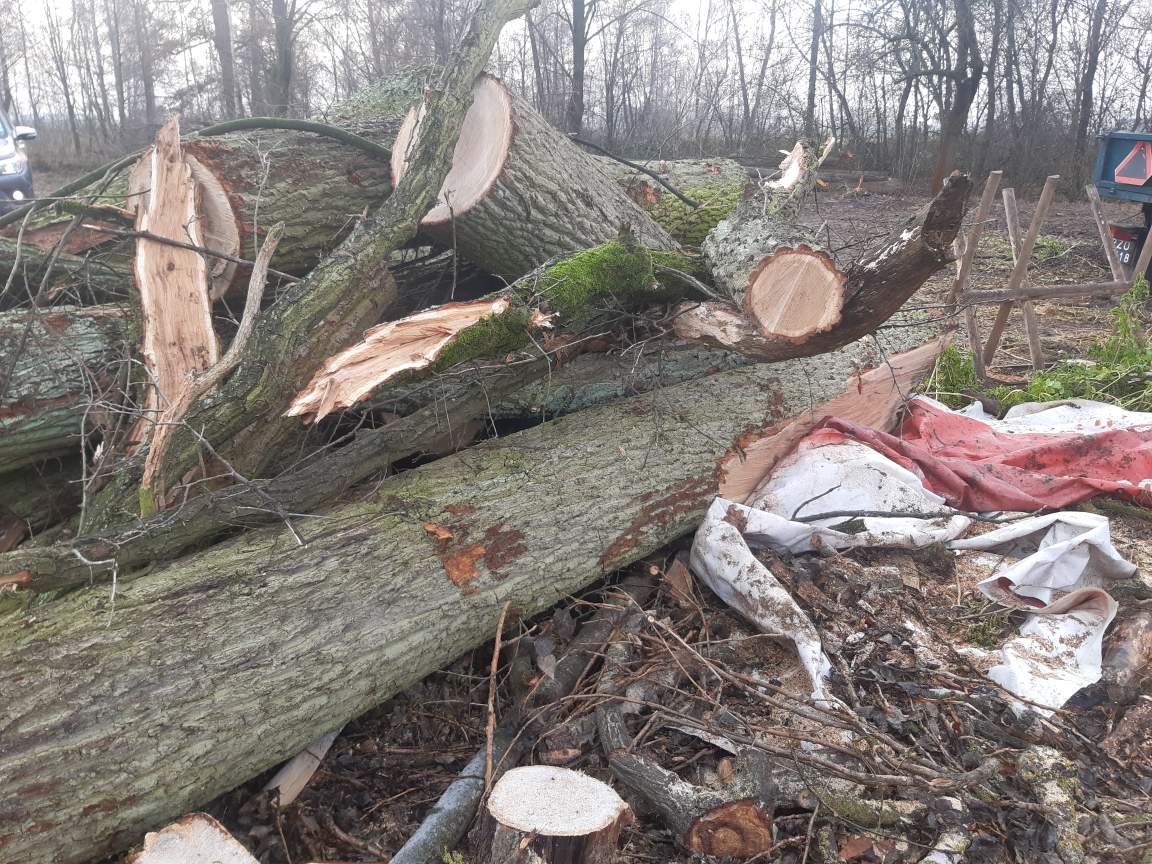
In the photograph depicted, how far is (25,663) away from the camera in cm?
185

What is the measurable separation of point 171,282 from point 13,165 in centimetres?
613

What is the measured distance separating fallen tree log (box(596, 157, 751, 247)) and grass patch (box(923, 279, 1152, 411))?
1753 millimetres

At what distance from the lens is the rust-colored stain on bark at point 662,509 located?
2830 mm

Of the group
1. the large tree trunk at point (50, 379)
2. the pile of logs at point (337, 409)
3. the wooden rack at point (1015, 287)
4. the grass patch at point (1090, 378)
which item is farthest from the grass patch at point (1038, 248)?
the large tree trunk at point (50, 379)

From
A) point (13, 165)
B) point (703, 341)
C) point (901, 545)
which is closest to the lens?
point (901, 545)

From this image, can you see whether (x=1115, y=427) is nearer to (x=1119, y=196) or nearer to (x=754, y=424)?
(x=754, y=424)

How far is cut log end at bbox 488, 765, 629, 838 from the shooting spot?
5.02ft

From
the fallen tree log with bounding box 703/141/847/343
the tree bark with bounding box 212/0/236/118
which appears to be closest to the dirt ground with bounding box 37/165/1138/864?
the fallen tree log with bounding box 703/141/847/343

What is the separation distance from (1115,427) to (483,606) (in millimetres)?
3261

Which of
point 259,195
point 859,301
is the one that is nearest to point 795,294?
point 859,301

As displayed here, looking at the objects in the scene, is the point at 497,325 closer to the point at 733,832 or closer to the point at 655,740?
the point at 655,740

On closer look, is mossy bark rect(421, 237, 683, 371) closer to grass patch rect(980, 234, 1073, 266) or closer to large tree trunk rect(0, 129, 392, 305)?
large tree trunk rect(0, 129, 392, 305)

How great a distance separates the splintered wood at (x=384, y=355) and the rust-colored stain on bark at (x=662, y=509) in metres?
0.95

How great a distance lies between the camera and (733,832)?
5.79 feet
